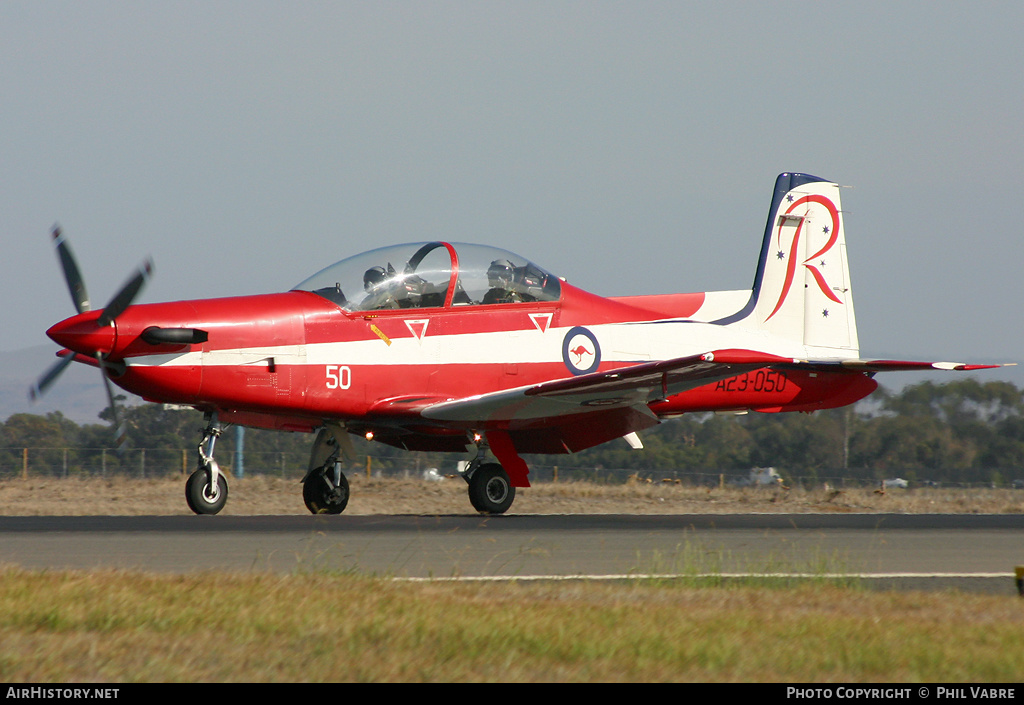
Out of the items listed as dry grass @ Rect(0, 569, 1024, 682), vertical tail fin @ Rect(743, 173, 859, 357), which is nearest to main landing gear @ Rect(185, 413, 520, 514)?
vertical tail fin @ Rect(743, 173, 859, 357)

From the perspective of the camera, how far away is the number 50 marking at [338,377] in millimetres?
11914

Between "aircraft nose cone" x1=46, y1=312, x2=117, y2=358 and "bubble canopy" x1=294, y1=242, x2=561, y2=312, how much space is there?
2.48m

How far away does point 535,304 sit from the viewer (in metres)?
13.4

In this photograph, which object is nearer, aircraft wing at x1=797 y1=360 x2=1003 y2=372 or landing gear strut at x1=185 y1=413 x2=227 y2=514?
landing gear strut at x1=185 y1=413 x2=227 y2=514

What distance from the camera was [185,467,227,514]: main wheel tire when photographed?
38.3 feet

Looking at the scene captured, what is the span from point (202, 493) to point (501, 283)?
13.9 feet

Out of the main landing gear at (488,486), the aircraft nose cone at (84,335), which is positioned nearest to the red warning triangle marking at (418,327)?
the main landing gear at (488,486)

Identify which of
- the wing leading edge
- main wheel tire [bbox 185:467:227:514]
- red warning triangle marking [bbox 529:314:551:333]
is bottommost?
main wheel tire [bbox 185:467:227:514]

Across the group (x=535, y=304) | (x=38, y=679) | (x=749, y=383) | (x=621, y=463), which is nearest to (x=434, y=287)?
(x=535, y=304)

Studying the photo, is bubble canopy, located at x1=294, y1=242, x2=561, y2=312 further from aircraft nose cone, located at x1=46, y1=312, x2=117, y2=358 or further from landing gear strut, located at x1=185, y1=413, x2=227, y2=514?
aircraft nose cone, located at x1=46, y1=312, x2=117, y2=358

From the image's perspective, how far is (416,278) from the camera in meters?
12.5

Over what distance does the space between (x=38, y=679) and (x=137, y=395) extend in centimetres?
769

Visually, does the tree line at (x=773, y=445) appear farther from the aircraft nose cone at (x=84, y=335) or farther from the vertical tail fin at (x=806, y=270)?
the aircraft nose cone at (x=84, y=335)

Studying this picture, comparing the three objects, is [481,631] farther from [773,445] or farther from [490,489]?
[773,445]
